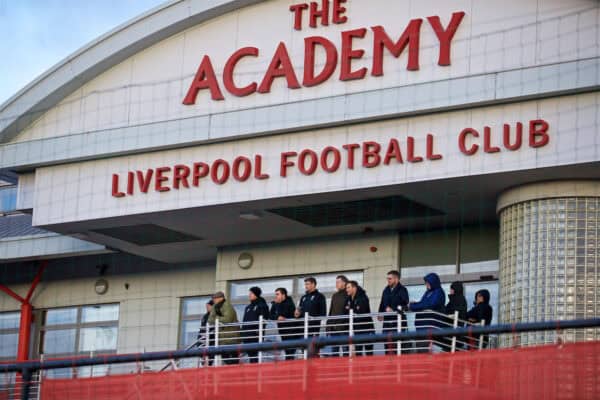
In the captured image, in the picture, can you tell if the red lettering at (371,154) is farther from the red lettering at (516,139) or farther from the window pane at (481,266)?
the window pane at (481,266)

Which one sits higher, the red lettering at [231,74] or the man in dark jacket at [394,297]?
the red lettering at [231,74]

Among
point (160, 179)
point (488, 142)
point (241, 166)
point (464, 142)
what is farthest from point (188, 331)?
point (488, 142)

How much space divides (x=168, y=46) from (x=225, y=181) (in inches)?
133

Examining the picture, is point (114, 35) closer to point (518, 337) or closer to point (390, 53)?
point (390, 53)

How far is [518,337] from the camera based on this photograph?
21250 millimetres

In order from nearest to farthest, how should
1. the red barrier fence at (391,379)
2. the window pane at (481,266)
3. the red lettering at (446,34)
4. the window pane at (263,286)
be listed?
the red barrier fence at (391,379), the red lettering at (446,34), the window pane at (481,266), the window pane at (263,286)

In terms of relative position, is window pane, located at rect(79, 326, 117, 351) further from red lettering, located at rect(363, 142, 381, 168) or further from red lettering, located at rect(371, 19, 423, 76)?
red lettering, located at rect(371, 19, 423, 76)

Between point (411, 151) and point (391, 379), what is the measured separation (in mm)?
9236

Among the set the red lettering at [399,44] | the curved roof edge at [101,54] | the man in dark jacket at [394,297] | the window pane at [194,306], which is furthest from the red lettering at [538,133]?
the window pane at [194,306]

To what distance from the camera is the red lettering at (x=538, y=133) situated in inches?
816

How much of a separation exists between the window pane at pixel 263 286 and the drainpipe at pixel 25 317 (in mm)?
6322

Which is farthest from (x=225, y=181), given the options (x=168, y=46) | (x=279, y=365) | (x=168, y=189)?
(x=279, y=365)

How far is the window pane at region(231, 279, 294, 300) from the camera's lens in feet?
87.8

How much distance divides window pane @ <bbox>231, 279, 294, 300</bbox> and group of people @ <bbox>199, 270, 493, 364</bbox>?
3.43 m
